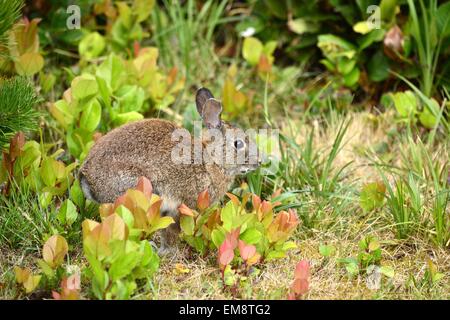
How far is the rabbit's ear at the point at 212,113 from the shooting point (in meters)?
4.70

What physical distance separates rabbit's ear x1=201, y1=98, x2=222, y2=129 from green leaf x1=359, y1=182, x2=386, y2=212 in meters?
1.09

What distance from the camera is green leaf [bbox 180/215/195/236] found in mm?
4348

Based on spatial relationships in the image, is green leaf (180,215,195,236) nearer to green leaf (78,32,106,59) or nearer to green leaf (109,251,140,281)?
green leaf (109,251,140,281)

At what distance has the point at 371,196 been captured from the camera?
4816 millimetres

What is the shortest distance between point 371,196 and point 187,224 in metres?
1.32

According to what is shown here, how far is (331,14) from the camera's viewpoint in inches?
259

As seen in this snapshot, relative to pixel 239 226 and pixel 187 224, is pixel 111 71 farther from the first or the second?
pixel 239 226

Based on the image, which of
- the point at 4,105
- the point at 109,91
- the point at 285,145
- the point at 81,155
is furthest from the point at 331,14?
the point at 4,105

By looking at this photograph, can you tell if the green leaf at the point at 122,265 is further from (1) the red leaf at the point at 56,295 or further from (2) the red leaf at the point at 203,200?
(2) the red leaf at the point at 203,200

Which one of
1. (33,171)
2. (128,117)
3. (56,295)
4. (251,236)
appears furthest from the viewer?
(128,117)

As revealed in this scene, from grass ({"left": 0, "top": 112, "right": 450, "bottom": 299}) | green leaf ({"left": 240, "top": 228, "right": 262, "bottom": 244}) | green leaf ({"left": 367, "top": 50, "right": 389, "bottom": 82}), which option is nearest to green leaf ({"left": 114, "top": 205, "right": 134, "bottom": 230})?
grass ({"left": 0, "top": 112, "right": 450, "bottom": 299})

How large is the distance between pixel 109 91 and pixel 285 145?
Answer: 1455 mm

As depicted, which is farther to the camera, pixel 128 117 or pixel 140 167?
pixel 128 117

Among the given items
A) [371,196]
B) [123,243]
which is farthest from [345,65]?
[123,243]
